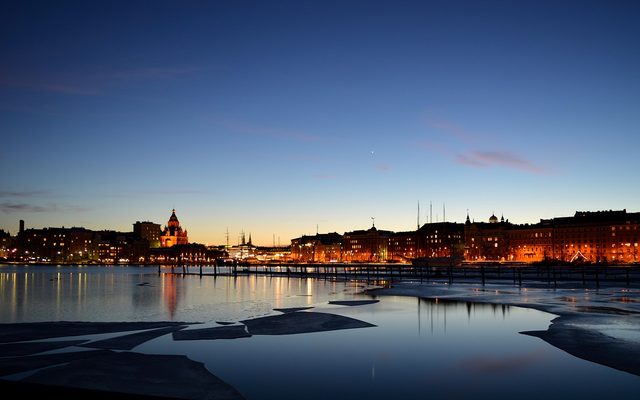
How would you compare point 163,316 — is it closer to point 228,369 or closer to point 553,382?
point 228,369

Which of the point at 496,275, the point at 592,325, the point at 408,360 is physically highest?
the point at 592,325

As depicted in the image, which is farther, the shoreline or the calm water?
the shoreline

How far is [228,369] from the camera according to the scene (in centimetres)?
1873

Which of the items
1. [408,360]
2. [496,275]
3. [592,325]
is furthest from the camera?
[496,275]

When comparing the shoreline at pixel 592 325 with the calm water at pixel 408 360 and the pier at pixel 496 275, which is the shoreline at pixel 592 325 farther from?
the pier at pixel 496 275

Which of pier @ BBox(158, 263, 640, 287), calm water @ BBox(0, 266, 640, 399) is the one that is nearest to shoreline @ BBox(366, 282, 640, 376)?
calm water @ BBox(0, 266, 640, 399)

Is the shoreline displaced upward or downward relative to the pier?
upward

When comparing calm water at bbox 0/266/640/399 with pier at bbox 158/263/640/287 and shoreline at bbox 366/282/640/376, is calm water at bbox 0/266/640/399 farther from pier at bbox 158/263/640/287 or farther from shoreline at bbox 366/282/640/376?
pier at bbox 158/263/640/287

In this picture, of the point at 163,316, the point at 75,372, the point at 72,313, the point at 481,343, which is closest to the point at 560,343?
the point at 481,343

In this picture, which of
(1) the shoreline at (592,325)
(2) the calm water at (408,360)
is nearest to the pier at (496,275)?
(1) the shoreline at (592,325)

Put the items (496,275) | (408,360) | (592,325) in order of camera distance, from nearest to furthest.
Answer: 1. (408,360)
2. (592,325)
3. (496,275)

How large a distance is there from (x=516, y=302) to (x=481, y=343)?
18598 millimetres

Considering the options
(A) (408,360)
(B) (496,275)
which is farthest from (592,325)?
(B) (496,275)

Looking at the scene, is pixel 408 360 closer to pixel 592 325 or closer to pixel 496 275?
pixel 592 325
